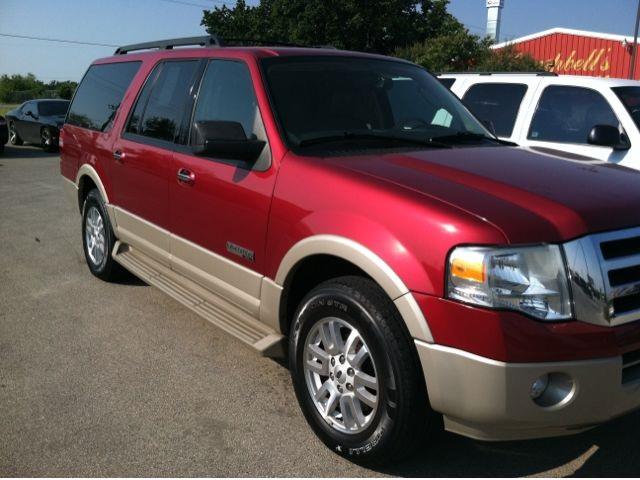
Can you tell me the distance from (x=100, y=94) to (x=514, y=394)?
4698 millimetres

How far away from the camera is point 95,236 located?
587 centimetres

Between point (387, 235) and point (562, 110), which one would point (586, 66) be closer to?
point (562, 110)

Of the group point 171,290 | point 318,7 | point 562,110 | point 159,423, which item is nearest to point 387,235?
point 159,423

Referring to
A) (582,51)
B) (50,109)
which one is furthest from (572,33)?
(50,109)

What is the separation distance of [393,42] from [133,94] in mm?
36724

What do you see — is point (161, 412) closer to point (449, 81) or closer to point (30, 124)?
point (449, 81)

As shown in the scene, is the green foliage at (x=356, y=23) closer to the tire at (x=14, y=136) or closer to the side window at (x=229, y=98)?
the tire at (x=14, y=136)

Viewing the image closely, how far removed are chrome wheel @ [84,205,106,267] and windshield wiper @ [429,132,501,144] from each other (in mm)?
3152

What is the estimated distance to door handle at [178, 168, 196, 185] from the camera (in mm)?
4021

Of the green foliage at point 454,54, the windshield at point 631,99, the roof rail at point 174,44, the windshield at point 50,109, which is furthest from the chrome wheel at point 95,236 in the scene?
the green foliage at point 454,54

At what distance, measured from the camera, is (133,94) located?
511cm

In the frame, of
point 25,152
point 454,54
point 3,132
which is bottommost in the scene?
point 25,152

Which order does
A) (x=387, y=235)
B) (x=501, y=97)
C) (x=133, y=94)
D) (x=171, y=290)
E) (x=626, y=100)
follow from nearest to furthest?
(x=387, y=235) → (x=171, y=290) → (x=133, y=94) → (x=626, y=100) → (x=501, y=97)

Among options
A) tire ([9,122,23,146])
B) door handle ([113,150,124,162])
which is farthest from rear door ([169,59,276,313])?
tire ([9,122,23,146])
